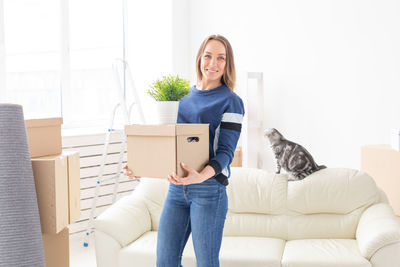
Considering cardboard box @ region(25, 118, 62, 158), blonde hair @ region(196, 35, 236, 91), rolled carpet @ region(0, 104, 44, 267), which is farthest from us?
blonde hair @ region(196, 35, 236, 91)

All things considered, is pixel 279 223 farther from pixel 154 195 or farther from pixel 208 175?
pixel 208 175

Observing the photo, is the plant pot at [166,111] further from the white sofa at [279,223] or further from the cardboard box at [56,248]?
the white sofa at [279,223]

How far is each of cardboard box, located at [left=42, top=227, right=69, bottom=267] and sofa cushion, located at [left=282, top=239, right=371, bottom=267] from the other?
55.2 inches

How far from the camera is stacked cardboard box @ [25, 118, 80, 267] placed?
4.95 ft

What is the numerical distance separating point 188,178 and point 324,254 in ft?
4.12

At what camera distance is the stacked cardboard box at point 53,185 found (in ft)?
4.95

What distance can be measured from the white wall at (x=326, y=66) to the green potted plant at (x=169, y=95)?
230 cm

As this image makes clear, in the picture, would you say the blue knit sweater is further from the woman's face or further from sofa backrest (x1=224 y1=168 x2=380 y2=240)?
sofa backrest (x1=224 y1=168 x2=380 y2=240)

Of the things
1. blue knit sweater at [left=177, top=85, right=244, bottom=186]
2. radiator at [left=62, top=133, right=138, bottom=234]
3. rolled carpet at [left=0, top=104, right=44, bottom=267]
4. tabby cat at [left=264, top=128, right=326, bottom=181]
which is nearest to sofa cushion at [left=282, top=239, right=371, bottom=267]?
tabby cat at [left=264, top=128, right=326, bottom=181]

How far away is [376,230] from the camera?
2.65 meters

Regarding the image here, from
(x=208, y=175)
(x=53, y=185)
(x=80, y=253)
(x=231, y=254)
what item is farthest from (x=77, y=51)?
(x=53, y=185)

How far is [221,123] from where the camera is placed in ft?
6.47

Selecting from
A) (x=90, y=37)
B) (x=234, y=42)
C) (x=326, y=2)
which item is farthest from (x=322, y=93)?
(x=90, y=37)

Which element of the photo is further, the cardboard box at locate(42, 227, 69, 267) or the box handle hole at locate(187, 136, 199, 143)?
the box handle hole at locate(187, 136, 199, 143)
